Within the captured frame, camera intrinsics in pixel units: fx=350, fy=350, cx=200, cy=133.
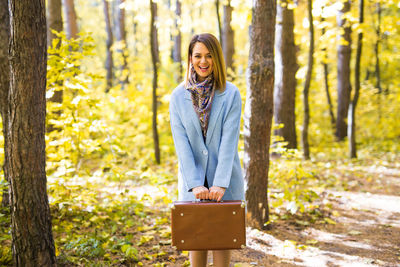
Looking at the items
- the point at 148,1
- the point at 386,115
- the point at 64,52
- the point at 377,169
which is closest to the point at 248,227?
the point at 64,52

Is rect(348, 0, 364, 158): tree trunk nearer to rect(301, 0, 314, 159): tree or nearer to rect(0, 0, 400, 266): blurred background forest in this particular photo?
rect(0, 0, 400, 266): blurred background forest

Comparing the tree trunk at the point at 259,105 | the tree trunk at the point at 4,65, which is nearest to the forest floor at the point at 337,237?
the tree trunk at the point at 259,105

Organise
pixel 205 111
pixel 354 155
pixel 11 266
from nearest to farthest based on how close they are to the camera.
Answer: pixel 205 111 → pixel 11 266 → pixel 354 155

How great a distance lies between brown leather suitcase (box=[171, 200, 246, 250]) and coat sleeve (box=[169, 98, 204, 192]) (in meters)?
0.21

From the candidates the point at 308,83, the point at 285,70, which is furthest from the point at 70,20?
the point at 308,83

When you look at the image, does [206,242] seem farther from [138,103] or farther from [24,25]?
[138,103]

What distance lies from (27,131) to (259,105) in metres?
2.55

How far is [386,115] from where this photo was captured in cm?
1248

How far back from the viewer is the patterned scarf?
2518mm

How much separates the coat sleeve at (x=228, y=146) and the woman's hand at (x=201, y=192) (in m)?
0.08

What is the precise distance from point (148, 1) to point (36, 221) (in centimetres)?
583

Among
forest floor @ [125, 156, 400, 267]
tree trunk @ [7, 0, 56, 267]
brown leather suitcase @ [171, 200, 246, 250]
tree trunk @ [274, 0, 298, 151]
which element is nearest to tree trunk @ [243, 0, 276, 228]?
forest floor @ [125, 156, 400, 267]

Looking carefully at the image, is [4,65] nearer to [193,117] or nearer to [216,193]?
[193,117]

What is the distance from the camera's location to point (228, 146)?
8.13 ft
